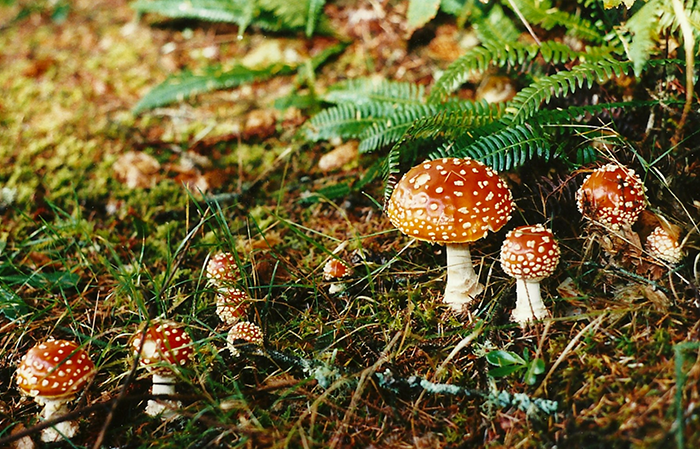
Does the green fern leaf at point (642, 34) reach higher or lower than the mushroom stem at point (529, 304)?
higher

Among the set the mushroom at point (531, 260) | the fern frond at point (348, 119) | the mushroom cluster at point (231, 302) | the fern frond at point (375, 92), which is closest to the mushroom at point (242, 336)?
the mushroom cluster at point (231, 302)

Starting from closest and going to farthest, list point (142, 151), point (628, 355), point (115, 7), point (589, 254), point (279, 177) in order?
point (628, 355) → point (589, 254) → point (279, 177) → point (142, 151) → point (115, 7)

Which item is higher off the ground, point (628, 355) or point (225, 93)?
point (225, 93)

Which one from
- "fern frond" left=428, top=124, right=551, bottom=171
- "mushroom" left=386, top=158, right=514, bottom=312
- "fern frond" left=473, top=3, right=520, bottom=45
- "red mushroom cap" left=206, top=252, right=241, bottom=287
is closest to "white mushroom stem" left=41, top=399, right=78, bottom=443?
"red mushroom cap" left=206, top=252, right=241, bottom=287

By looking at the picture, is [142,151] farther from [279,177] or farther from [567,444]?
[567,444]

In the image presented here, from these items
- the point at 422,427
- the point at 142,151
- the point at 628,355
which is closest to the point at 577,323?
the point at 628,355

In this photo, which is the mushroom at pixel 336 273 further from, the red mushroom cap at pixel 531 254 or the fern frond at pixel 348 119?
the fern frond at pixel 348 119
